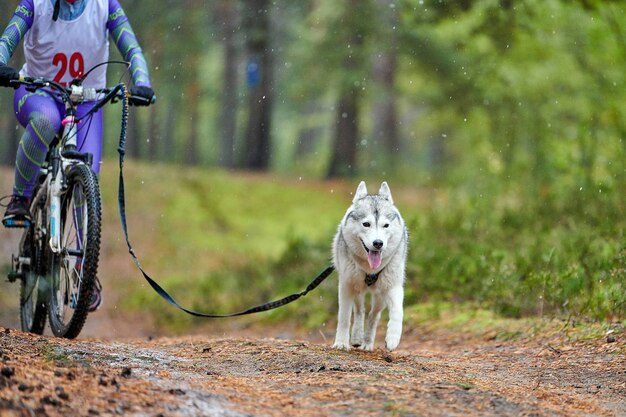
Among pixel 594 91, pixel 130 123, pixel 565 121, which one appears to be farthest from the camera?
pixel 130 123

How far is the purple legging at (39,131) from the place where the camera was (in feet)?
20.5

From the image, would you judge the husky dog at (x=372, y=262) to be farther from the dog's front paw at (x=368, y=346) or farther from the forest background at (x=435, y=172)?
the forest background at (x=435, y=172)

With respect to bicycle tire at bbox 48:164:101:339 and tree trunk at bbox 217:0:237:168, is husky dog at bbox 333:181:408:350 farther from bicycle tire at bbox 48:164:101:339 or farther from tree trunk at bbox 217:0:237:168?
tree trunk at bbox 217:0:237:168

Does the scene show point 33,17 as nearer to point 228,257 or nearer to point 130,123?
point 228,257

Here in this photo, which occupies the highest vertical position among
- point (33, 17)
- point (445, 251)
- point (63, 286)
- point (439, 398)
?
point (33, 17)

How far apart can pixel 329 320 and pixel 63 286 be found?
14.2 ft

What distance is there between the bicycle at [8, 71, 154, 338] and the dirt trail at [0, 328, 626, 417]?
41 centimetres

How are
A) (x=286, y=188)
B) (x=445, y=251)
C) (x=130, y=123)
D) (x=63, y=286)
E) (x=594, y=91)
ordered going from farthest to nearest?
(x=130, y=123), (x=286, y=188), (x=594, y=91), (x=445, y=251), (x=63, y=286)

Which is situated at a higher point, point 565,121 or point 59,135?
point 565,121

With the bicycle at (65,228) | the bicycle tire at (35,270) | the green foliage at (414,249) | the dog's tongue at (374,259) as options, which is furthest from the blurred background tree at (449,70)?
the bicycle tire at (35,270)

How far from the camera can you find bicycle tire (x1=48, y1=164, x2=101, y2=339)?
570 centimetres

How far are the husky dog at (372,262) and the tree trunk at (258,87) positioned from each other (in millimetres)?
17491

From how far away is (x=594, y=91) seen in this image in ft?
54.9

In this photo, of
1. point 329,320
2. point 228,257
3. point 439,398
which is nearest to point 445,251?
point 329,320
